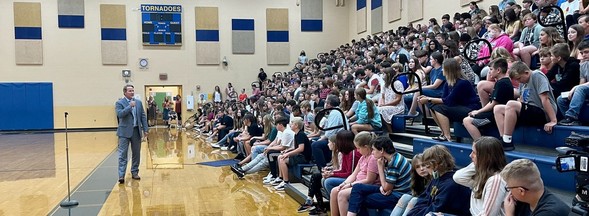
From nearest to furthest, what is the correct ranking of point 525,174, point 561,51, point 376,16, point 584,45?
1. point 525,174
2. point 584,45
3. point 561,51
4. point 376,16

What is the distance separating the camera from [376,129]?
20.7ft

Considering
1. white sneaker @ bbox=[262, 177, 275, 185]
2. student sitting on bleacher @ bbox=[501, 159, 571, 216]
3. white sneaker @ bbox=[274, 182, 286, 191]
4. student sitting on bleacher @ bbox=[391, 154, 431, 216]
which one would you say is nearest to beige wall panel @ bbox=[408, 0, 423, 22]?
white sneaker @ bbox=[262, 177, 275, 185]

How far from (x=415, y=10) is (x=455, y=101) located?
11.1 meters

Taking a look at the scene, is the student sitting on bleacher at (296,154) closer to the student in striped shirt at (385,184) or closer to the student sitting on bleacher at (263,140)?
the student sitting on bleacher at (263,140)

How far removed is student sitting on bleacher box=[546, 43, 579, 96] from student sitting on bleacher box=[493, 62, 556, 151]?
1.42 feet

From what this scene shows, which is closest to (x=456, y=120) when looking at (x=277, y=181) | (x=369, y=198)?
(x=369, y=198)

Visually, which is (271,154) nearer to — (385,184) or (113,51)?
(385,184)

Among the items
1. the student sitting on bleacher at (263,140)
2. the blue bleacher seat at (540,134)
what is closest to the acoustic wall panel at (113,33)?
the student sitting on bleacher at (263,140)

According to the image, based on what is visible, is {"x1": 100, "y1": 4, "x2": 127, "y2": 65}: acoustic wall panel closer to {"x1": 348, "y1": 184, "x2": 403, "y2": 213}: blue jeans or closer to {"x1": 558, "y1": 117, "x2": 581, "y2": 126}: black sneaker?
{"x1": 348, "y1": 184, "x2": 403, "y2": 213}: blue jeans

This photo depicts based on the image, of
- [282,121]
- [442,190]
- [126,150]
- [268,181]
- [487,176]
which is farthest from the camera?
[282,121]

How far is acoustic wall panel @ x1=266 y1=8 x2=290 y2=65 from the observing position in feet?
69.2

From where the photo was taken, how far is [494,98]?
428 centimetres

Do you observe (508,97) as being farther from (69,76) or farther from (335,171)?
(69,76)

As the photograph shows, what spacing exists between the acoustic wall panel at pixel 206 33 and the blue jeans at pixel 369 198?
56.5 feet
